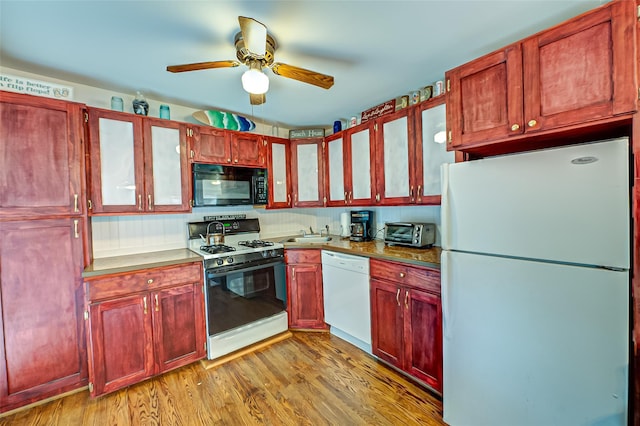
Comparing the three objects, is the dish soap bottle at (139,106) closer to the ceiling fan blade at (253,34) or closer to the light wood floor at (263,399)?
the ceiling fan blade at (253,34)

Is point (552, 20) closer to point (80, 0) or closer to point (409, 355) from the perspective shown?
A: point (409, 355)

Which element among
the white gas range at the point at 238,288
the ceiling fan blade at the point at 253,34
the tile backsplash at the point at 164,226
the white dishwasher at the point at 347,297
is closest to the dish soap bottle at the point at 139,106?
the tile backsplash at the point at 164,226

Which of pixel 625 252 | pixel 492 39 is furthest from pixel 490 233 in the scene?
pixel 492 39

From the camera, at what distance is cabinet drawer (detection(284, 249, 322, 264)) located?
2.81 metres

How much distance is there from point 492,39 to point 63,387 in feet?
12.8

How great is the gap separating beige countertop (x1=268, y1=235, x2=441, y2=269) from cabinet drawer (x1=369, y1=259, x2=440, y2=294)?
48 millimetres

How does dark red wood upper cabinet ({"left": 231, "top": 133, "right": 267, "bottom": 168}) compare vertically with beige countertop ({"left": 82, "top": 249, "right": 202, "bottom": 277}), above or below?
above

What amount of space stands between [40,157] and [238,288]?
1748mm

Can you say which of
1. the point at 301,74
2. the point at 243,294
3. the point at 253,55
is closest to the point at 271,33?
the point at 253,55

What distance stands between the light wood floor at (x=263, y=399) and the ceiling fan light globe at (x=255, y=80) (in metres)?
2.13

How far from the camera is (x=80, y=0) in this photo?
51.6 inches

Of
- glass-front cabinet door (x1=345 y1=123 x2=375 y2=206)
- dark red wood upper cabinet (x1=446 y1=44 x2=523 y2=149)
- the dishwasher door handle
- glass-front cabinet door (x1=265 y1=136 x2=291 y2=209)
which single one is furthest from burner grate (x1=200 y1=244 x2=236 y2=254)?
dark red wood upper cabinet (x1=446 y1=44 x2=523 y2=149)

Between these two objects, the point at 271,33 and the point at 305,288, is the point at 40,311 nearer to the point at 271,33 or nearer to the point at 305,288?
the point at 305,288

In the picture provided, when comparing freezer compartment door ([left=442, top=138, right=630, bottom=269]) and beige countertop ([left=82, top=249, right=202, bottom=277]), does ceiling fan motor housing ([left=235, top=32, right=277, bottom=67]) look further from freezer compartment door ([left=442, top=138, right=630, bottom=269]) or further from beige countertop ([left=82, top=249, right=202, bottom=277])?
beige countertop ([left=82, top=249, right=202, bottom=277])
